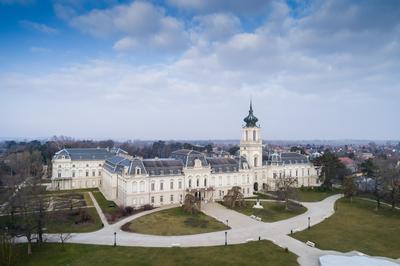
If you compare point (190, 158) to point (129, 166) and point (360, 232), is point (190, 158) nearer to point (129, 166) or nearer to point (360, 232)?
point (129, 166)

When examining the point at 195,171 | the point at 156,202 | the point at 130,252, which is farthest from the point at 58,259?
the point at 195,171

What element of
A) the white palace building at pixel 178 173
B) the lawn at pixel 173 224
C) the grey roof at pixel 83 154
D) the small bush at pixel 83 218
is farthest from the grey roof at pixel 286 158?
the small bush at pixel 83 218

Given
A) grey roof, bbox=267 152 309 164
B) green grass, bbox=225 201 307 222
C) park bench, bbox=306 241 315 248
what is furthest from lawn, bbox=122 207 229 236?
grey roof, bbox=267 152 309 164

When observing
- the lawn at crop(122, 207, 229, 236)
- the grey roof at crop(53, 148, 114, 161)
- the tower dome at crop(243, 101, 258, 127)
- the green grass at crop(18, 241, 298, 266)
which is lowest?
the green grass at crop(18, 241, 298, 266)

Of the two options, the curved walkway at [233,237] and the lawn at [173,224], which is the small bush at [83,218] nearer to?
the curved walkway at [233,237]

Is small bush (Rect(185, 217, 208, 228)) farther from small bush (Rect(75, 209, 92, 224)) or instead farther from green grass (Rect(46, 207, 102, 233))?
small bush (Rect(75, 209, 92, 224))
